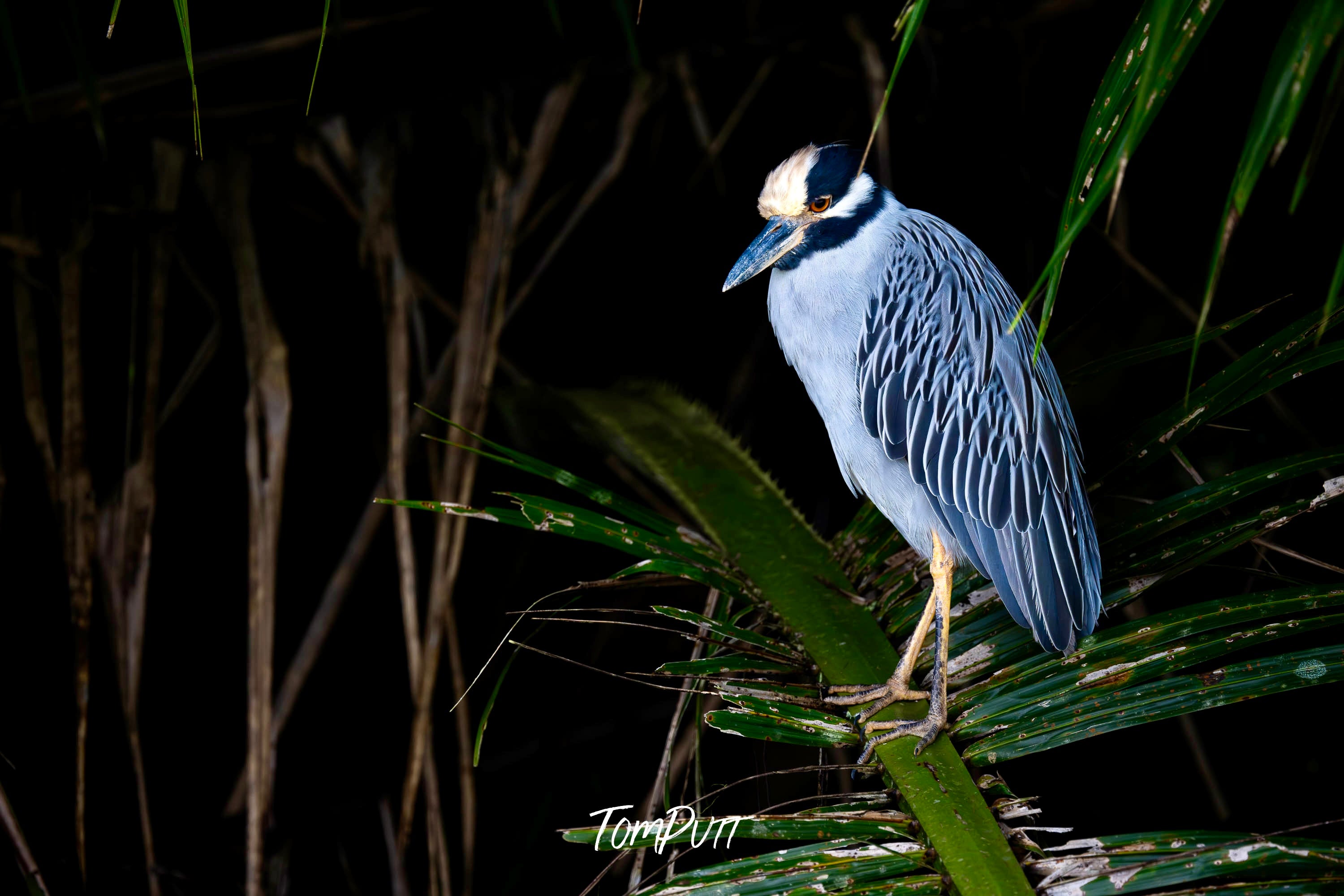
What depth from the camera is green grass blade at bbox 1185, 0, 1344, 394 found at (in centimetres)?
72

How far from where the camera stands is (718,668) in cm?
141

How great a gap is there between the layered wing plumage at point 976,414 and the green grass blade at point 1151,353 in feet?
0.31

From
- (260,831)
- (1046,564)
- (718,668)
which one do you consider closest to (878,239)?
(1046,564)

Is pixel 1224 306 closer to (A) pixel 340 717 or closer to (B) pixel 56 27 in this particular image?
(A) pixel 340 717

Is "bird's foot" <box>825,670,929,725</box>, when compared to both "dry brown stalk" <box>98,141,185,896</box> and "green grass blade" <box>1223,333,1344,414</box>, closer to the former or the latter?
"green grass blade" <box>1223,333,1344,414</box>

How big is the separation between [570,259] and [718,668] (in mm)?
2449

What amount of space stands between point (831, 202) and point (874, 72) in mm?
626

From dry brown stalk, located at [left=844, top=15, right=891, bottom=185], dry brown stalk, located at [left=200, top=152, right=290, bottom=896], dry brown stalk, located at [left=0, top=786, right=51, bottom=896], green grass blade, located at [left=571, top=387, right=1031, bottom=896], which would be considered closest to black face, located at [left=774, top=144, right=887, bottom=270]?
dry brown stalk, located at [left=844, top=15, right=891, bottom=185]

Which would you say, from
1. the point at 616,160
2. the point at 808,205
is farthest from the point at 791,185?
the point at 616,160

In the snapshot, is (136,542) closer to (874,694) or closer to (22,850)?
(22,850)

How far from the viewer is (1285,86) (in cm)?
75

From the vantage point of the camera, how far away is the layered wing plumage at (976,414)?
1.62 meters

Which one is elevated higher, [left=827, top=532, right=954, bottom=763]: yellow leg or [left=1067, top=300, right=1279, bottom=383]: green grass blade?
[left=1067, top=300, right=1279, bottom=383]: green grass blade

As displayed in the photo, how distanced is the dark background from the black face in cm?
74
